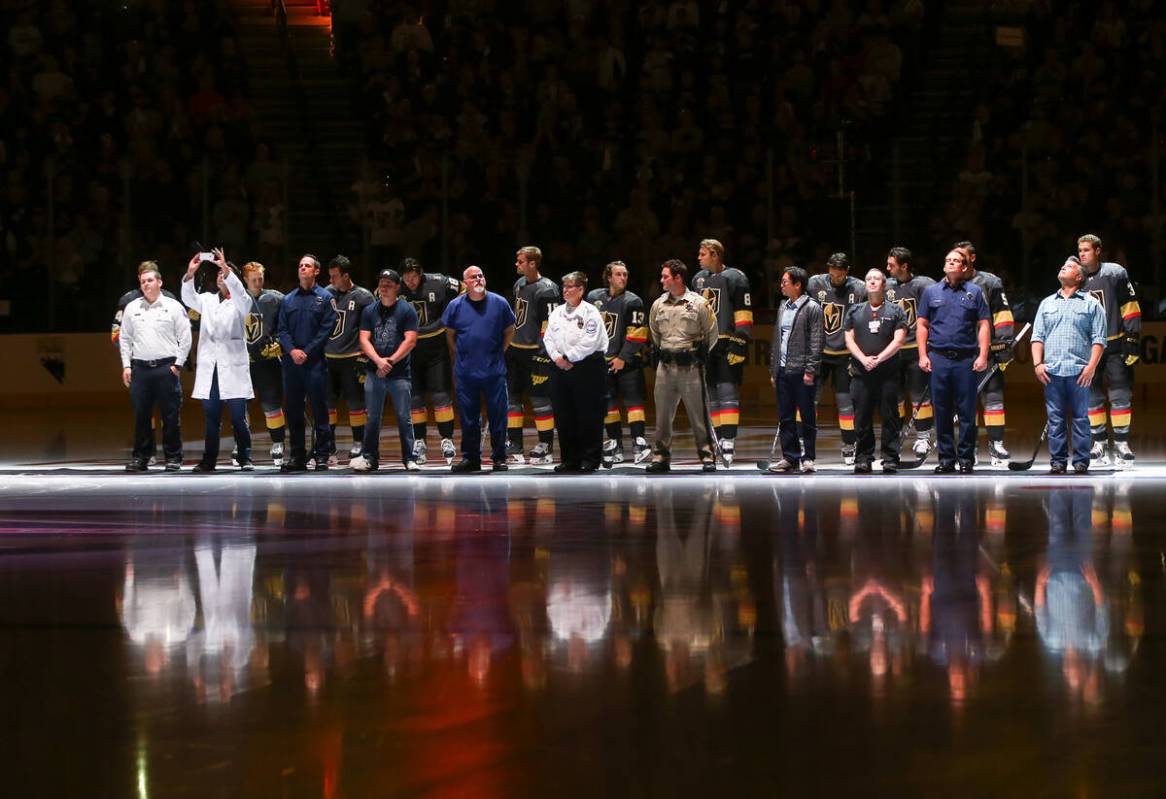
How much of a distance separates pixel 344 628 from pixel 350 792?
2762mm

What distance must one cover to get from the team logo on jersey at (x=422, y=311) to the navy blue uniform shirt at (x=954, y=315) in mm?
4746

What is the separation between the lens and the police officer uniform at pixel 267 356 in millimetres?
16688

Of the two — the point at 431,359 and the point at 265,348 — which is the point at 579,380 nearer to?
the point at 431,359

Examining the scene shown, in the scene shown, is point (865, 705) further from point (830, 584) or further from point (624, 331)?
point (624, 331)

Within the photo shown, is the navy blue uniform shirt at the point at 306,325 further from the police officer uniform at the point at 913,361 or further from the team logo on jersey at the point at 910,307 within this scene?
the team logo on jersey at the point at 910,307

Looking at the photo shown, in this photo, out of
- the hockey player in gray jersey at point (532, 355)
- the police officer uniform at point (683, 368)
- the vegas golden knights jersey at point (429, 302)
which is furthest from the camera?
the vegas golden knights jersey at point (429, 302)

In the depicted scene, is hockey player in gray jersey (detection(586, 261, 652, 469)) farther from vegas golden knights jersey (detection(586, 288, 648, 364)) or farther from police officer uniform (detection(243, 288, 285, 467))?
police officer uniform (detection(243, 288, 285, 467))

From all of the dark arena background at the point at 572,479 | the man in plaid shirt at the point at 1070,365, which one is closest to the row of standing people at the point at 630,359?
the dark arena background at the point at 572,479

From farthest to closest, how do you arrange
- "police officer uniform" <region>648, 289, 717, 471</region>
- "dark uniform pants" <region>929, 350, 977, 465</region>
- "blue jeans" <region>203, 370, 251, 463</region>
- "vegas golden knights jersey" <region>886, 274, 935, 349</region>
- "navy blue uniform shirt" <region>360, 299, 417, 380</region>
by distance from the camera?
"vegas golden knights jersey" <region>886, 274, 935, 349</region>, "navy blue uniform shirt" <region>360, 299, 417, 380</region>, "blue jeans" <region>203, 370, 251, 463</region>, "police officer uniform" <region>648, 289, 717, 471</region>, "dark uniform pants" <region>929, 350, 977, 465</region>

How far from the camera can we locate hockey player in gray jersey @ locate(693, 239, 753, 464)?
16891 millimetres

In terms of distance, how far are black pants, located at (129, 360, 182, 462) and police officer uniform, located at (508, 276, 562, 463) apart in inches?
120

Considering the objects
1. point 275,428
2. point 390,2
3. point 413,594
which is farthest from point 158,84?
point 413,594

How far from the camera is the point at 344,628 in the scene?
8.48 metres

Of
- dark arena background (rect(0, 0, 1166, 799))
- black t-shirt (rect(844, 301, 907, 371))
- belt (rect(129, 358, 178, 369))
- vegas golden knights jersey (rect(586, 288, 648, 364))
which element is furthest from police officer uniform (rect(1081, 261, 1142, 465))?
belt (rect(129, 358, 178, 369))
